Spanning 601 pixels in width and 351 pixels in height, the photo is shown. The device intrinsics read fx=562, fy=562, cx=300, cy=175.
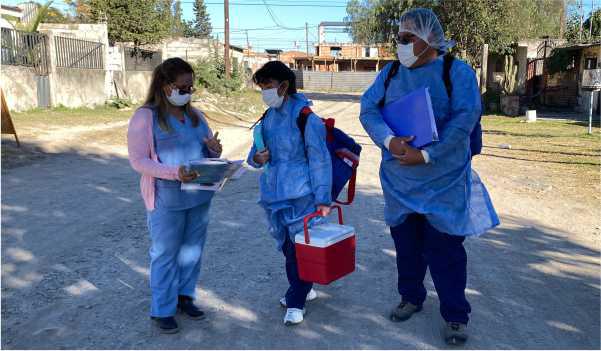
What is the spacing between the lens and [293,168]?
3.42m

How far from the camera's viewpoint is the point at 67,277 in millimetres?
4328

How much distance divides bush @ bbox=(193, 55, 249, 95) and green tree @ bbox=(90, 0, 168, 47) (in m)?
3.22

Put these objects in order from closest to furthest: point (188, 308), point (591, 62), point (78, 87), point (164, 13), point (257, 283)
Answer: point (188, 308), point (257, 283), point (78, 87), point (591, 62), point (164, 13)

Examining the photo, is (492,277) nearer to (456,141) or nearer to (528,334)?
(528,334)

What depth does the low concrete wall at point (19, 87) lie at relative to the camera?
1495cm

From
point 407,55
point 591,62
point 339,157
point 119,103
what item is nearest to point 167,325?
point 339,157

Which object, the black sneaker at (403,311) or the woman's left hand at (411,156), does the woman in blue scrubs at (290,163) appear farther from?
the black sneaker at (403,311)

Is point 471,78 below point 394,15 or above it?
below

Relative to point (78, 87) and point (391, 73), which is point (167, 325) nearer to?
point (391, 73)

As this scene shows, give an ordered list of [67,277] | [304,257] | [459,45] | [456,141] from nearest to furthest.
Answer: [456,141] < [304,257] < [67,277] < [459,45]

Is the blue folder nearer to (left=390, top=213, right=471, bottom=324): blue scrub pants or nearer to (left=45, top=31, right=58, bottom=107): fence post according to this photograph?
(left=390, top=213, right=471, bottom=324): blue scrub pants

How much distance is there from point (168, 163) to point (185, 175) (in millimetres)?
218

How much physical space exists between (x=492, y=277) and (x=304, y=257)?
178cm

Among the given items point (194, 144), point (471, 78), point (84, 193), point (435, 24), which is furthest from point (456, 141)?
point (84, 193)
